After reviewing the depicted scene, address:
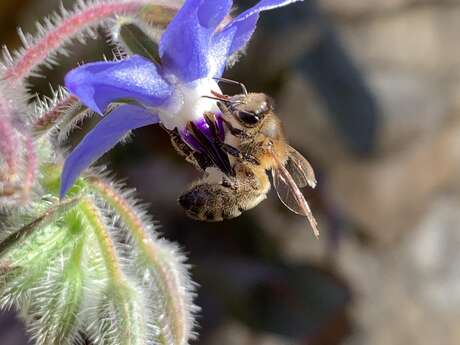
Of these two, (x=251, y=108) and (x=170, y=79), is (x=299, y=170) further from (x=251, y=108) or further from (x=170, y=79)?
(x=170, y=79)

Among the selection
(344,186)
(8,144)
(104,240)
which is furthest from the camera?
(344,186)

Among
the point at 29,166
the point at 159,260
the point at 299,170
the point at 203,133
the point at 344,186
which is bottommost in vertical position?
the point at 344,186

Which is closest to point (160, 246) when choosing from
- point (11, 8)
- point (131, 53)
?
point (131, 53)

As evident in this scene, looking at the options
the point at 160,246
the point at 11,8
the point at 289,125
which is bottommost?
the point at 289,125

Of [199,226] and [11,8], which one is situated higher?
[11,8]

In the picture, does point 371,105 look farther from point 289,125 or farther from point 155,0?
point 155,0

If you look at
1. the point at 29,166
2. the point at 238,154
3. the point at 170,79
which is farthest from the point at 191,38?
the point at 29,166

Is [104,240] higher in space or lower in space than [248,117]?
lower

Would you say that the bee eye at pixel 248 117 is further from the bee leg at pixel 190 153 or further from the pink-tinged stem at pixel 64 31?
the pink-tinged stem at pixel 64 31
